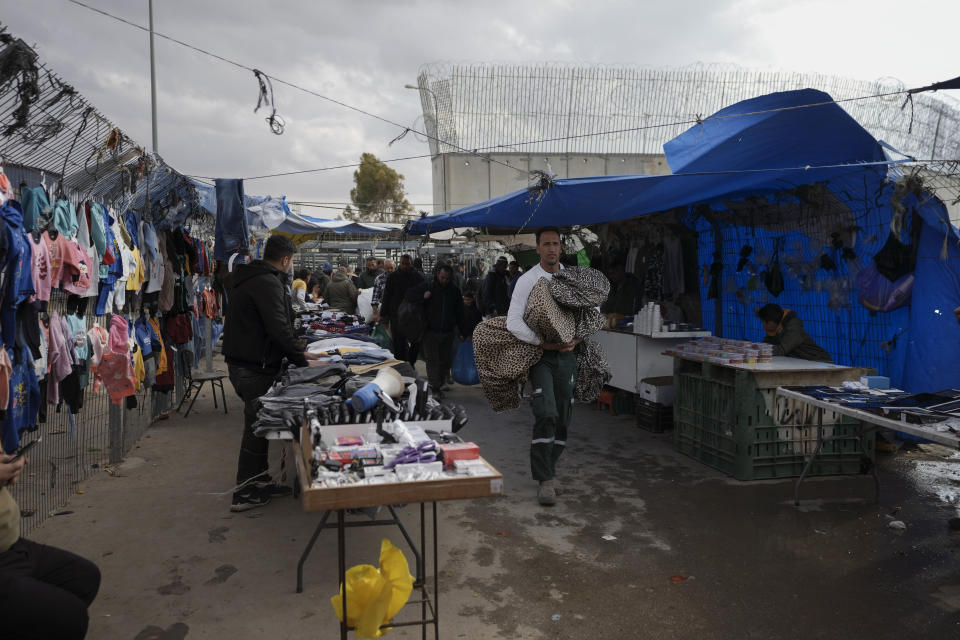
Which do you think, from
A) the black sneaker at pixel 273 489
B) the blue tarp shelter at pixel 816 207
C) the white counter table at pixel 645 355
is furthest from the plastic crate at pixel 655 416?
the black sneaker at pixel 273 489

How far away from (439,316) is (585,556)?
15.9 ft

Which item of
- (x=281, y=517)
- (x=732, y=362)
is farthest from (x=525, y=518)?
(x=732, y=362)

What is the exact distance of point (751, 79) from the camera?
2084 cm

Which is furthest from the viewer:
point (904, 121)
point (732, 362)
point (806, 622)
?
point (904, 121)

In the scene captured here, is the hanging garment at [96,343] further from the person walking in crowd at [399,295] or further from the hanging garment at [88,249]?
the person walking in crowd at [399,295]

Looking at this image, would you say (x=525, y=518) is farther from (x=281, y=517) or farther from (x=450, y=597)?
(x=281, y=517)

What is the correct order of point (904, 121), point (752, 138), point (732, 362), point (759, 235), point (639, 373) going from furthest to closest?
point (904, 121) < point (759, 235) < point (639, 373) < point (752, 138) < point (732, 362)

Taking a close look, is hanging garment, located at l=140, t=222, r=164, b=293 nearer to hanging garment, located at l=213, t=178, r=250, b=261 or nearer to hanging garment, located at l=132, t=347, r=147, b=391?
hanging garment, located at l=132, t=347, r=147, b=391

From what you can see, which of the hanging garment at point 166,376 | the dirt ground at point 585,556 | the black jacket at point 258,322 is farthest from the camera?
the hanging garment at point 166,376

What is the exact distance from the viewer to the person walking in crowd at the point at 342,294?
11.1m

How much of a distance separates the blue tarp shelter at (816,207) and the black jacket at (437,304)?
1109 mm

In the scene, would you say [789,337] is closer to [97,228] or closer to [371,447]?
[371,447]

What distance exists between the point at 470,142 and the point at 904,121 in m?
13.4

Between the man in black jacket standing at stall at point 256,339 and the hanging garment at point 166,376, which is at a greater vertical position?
the man in black jacket standing at stall at point 256,339
